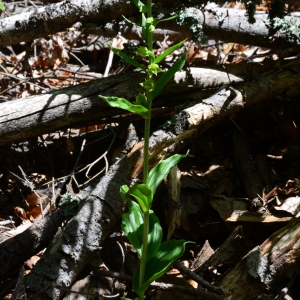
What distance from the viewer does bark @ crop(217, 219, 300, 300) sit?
88.7 inches

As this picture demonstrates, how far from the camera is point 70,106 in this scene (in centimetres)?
293

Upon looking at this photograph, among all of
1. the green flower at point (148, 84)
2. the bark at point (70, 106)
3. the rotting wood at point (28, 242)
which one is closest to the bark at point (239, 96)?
the bark at point (70, 106)

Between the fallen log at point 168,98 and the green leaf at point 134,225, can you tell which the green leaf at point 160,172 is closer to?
the green leaf at point 134,225

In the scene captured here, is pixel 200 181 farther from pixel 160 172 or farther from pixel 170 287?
pixel 160 172

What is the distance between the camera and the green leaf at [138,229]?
2119 mm

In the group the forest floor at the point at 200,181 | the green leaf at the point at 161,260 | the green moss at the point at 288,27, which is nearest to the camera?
the green leaf at the point at 161,260

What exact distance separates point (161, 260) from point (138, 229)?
182 millimetres

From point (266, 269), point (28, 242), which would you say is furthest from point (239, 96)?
point (28, 242)

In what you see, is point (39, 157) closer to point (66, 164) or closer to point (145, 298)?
point (66, 164)

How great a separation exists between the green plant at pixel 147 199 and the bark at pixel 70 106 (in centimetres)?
99

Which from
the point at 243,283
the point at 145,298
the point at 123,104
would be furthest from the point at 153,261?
the point at 123,104

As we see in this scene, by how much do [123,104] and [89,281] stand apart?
1.05 m

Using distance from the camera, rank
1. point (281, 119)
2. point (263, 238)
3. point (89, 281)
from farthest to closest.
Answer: point (281, 119)
point (263, 238)
point (89, 281)

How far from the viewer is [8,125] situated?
111 inches
